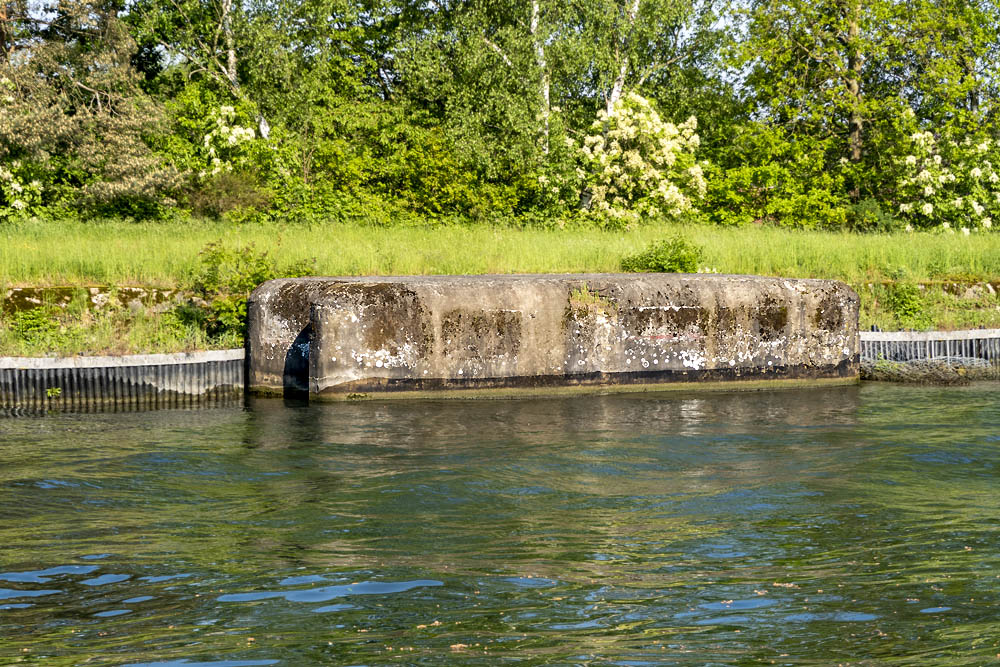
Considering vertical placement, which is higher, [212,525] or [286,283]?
[286,283]

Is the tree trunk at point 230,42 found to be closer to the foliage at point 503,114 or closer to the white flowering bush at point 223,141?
the foliage at point 503,114

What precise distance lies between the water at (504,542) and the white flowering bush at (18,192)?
11725 millimetres

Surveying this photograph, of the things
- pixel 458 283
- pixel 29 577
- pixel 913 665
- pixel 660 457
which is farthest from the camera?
pixel 458 283

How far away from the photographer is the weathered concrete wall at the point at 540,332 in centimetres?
1164

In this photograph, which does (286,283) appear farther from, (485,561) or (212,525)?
(485,561)

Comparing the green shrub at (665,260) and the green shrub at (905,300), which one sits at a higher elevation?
the green shrub at (665,260)

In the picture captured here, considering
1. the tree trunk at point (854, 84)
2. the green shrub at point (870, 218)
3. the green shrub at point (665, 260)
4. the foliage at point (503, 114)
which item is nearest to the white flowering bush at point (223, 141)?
the foliage at point (503, 114)

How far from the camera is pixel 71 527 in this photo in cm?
610

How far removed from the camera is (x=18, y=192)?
66.8 ft

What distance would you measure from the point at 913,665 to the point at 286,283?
946 cm

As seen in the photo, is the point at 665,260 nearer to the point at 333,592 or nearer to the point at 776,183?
the point at 333,592

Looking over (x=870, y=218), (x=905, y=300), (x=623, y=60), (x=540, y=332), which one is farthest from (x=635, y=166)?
(x=540, y=332)

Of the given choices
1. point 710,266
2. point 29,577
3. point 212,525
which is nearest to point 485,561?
point 212,525

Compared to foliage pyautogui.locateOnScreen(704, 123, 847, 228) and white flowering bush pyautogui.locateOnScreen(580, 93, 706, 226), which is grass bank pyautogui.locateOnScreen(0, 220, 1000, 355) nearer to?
white flowering bush pyautogui.locateOnScreen(580, 93, 706, 226)
